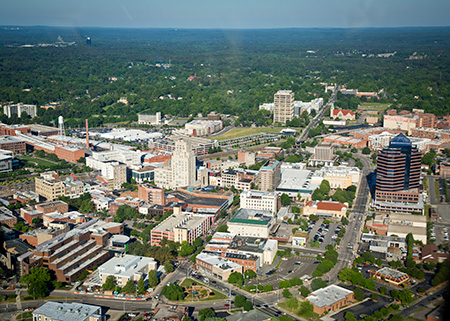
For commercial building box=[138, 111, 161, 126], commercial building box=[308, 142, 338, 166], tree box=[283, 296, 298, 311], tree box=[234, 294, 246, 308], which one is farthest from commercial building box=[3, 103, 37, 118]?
tree box=[283, 296, 298, 311]

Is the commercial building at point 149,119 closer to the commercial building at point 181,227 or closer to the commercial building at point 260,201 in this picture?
the commercial building at point 260,201

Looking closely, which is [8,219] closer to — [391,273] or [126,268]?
[126,268]

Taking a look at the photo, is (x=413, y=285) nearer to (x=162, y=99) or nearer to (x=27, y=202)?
(x=27, y=202)

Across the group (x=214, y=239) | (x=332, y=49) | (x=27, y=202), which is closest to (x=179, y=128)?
(x=27, y=202)

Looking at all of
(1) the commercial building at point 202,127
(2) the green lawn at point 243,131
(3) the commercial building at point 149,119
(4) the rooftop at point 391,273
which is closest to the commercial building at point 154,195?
(4) the rooftop at point 391,273

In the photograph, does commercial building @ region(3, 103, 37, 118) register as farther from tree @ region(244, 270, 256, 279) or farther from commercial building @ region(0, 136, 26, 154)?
tree @ region(244, 270, 256, 279)
